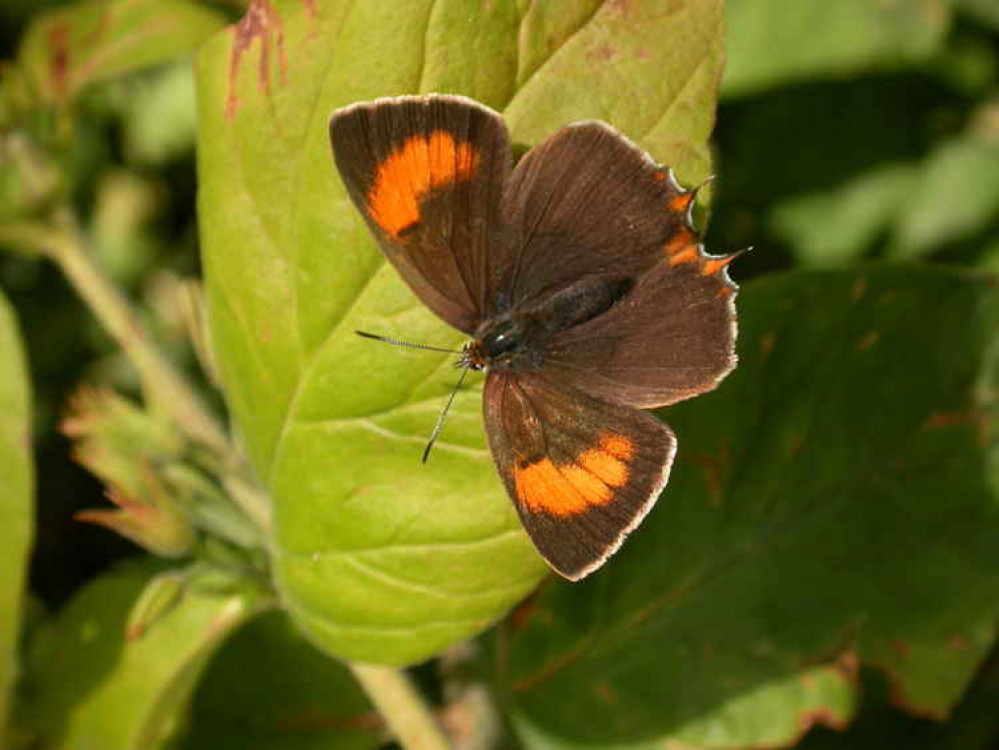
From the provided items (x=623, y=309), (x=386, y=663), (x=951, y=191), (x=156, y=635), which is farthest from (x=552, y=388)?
(x=951, y=191)

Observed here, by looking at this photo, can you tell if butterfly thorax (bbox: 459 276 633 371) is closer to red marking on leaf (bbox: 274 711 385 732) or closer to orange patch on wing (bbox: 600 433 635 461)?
orange patch on wing (bbox: 600 433 635 461)

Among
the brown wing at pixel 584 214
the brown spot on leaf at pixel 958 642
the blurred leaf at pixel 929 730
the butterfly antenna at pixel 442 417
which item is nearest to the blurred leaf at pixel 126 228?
the brown wing at pixel 584 214

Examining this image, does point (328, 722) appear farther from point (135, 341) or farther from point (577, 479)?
point (577, 479)

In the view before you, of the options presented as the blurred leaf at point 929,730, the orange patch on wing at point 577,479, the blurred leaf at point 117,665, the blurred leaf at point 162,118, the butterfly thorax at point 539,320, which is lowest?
the blurred leaf at point 929,730

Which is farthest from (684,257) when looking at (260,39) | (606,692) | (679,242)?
(606,692)

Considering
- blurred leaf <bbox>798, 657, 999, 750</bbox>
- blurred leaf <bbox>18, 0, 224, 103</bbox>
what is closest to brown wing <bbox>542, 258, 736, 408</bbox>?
blurred leaf <bbox>18, 0, 224, 103</bbox>

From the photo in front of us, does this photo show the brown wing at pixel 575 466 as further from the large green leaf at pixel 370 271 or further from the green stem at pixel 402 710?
the green stem at pixel 402 710

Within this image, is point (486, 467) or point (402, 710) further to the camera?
point (402, 710)
